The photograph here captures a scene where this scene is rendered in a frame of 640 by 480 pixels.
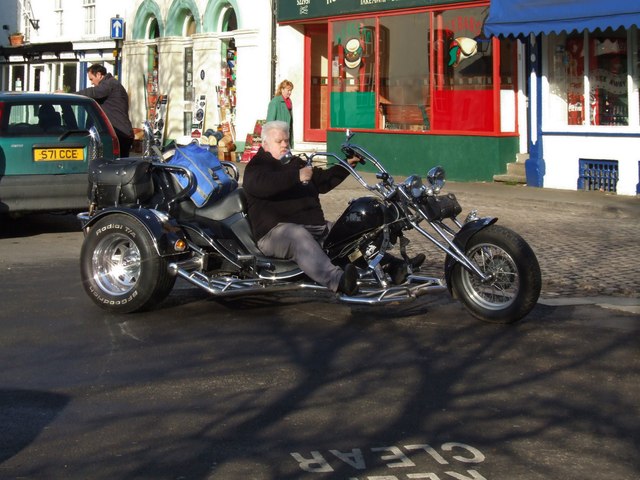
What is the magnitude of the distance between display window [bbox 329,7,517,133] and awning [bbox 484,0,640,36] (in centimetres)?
152

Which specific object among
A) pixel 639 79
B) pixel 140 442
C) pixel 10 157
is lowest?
pixel 140 442

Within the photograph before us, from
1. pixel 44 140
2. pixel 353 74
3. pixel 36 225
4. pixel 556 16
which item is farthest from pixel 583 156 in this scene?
pixel 44 140

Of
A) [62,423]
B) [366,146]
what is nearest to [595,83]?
[366,146]

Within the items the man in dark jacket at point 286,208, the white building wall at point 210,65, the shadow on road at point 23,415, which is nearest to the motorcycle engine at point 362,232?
the man in dark jacket at point 286,208

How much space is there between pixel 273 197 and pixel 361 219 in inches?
27.2

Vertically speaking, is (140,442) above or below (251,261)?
below

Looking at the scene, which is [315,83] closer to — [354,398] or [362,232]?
[362,232]

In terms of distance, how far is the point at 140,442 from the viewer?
519cm

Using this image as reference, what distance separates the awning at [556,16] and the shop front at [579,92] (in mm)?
14

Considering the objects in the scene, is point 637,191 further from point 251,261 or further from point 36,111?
point 251,261

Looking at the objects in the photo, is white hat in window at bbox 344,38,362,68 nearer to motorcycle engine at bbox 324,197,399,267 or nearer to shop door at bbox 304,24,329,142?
shop door at bbox 304,24,329,142

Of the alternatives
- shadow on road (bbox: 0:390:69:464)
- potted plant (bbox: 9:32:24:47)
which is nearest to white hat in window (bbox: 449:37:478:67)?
shadow on road (bbox: 0:390:69:464)

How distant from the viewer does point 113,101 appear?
15922mm

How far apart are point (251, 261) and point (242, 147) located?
17546mm
